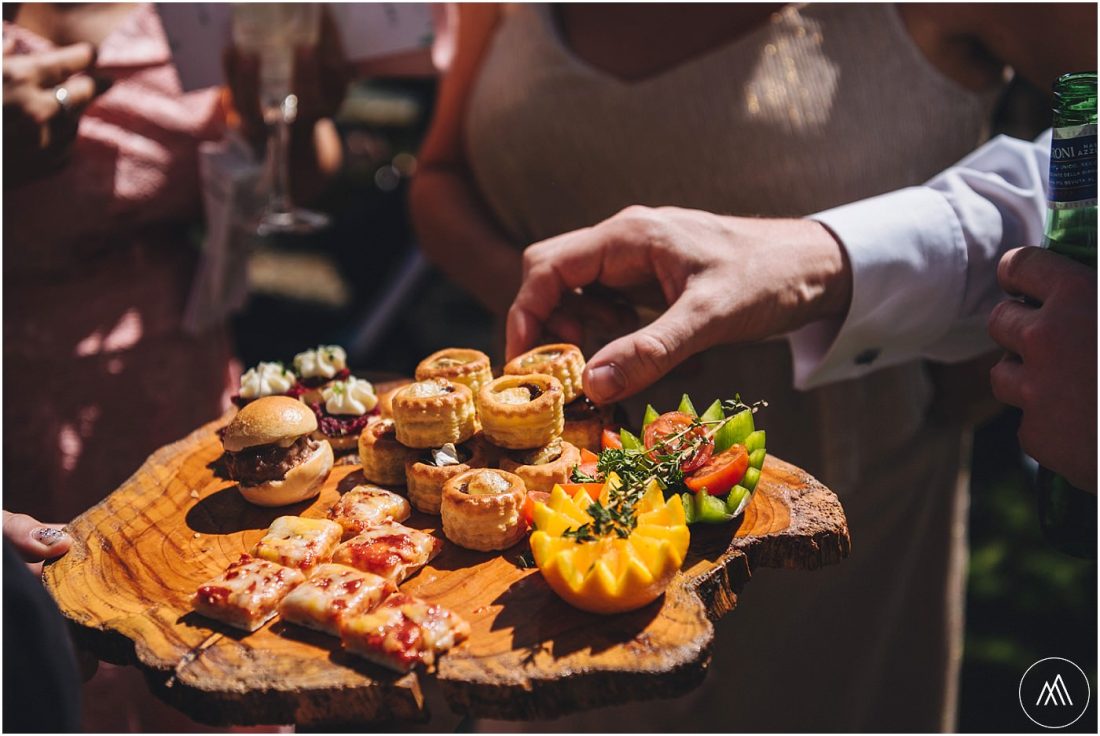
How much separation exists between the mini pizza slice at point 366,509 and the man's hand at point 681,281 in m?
0.48

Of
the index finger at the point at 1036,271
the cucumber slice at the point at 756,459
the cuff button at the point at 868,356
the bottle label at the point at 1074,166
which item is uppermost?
the bottle label at the point at 1074,166

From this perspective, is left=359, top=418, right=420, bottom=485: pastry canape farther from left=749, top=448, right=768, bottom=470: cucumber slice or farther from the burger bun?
left=749, top=448, right=768, bottom=470: cucumber slice

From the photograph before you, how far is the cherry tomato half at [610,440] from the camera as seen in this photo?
A: 188 centimetres

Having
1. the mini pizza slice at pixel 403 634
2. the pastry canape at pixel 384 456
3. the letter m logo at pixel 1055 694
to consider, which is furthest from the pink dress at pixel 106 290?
the letter m logo at pixel 1055 694

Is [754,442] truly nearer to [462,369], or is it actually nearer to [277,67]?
[462,369]

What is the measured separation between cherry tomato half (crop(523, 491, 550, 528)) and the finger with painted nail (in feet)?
2.94

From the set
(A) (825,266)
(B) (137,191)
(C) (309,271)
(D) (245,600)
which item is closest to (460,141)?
(B) (137,191)

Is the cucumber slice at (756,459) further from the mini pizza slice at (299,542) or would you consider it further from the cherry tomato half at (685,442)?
the mini pizza slice at (299,542)

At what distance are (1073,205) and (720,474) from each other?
2.60ft

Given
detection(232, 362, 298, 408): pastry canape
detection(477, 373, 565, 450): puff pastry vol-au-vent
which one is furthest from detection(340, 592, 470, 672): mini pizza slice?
detection(232, 362, 298, 408): pastry canape

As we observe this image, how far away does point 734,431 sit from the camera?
5.80 ft

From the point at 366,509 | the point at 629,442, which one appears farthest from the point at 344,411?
the point at 629,442

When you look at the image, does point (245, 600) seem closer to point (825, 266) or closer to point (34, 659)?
point (34, 659)

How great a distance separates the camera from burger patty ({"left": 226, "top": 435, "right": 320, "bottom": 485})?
1843mm
